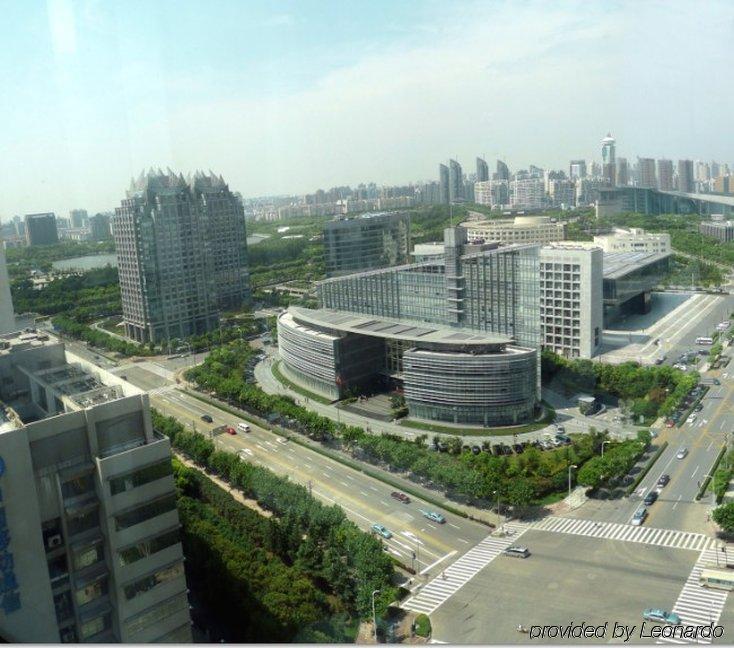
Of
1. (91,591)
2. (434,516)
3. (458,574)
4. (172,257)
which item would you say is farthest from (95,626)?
(172,257)

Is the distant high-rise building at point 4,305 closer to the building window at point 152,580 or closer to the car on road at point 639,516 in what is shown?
the building window at point 152,580

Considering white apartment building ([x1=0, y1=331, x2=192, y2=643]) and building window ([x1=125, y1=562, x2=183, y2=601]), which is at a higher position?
white apartment building ([x1=0, y1=331, x2=192, y2=643])

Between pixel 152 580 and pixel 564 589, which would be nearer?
pixel 152 580

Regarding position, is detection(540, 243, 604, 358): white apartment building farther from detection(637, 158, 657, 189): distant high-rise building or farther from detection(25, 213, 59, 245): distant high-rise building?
detection(25, 213, 59, 245): distant high-rise building

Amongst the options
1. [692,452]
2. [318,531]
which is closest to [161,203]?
[318,531]

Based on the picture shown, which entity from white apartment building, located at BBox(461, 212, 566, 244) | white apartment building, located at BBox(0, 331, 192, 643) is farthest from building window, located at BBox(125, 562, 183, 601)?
Answer: white apartment building, located at BBox(461, 212, 566, 244)

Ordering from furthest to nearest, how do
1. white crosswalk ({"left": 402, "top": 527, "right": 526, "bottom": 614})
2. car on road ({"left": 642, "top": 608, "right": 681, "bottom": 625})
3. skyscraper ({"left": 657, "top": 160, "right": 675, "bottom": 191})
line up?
1. skyscraper ({"left": 657, "top": 160, "right": 675, "bottom": 191})
2. white crosswalk ({"left": 402, "top": 527, "right": 526, "bottom": 614})
3. car on road ({"left": 642, "top": 608, "right": 681, "bottom": 625})

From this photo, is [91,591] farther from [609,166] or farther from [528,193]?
[528,193]
